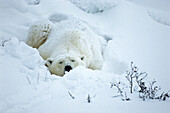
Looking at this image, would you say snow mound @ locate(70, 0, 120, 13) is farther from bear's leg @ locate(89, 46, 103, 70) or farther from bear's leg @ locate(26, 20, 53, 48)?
bear's leg @ locate(89, 46, 103, 70)

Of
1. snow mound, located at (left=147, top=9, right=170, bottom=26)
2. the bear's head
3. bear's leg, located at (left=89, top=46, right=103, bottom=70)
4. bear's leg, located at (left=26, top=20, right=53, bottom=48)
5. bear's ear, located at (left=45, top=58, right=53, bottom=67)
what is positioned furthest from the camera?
snow mound, located at (left=147, top=9, right=170, bottom=26)

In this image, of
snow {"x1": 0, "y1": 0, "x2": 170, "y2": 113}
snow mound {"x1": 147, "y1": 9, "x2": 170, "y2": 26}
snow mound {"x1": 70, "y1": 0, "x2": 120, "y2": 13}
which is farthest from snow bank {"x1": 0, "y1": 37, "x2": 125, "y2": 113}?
snow mound {"x1": 70, "y1": 0, "x2": 120, "y2": 13}

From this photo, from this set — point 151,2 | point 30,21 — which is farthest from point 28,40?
point 151,2

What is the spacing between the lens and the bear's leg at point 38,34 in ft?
18.7

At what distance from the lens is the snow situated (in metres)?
1.85

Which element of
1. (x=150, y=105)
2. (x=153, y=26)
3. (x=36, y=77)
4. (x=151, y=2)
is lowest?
(x=150, y=105)

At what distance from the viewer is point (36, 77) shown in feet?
8.12

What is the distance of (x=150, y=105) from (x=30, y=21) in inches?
219

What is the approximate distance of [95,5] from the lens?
24.7 feet

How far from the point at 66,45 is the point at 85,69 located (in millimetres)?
1637

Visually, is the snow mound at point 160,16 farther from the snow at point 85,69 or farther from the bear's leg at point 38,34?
the bear's leg at point 38,34

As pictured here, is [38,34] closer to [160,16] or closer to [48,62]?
[48,62]

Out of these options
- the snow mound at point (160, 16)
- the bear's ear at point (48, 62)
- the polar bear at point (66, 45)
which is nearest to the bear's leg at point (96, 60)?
the polar bear at point (66, 45)

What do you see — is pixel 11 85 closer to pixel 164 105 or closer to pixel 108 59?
pixel 164 105
